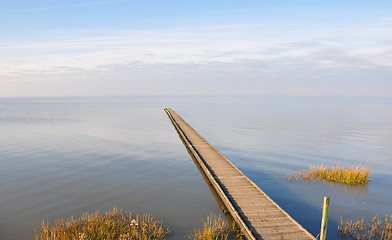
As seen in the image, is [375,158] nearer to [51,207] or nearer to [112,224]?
[112,224]

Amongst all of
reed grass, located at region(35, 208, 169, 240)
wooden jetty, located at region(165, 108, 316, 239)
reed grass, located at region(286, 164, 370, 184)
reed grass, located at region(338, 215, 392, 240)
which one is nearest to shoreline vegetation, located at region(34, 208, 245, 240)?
reed grass, located at region(35, 208, 169, 240)

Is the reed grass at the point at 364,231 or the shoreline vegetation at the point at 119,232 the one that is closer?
the shoreline vegetation at the point at 119,232

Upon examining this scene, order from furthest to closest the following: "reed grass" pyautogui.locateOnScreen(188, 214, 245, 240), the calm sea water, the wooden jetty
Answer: the calm sea water < "reed grass" pyautogui.locateOnScreen(188, 214, 245, 240) < the wooden jetty

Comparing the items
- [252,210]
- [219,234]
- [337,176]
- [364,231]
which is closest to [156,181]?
[219,234]

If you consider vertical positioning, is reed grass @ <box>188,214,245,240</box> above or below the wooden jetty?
below

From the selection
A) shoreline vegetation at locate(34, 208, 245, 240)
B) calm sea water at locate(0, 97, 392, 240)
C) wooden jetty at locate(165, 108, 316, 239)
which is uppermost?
wooden jetty at locate(165, 108, 316, 239)

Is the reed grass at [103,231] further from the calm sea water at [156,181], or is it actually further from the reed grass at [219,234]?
the reed grass at [219,234]

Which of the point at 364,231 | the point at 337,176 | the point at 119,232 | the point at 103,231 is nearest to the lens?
the point at 103,231

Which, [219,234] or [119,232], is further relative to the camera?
[219,234]

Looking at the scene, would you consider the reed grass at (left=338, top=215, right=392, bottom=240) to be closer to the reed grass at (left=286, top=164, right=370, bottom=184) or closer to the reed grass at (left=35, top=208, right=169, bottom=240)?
the reed grass at (left=286, top=164, right=370, bottom=184)

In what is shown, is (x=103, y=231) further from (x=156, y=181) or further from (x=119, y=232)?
(x=156, y=181)

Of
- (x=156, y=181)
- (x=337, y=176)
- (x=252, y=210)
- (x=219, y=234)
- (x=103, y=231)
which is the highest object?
(x=252, y=210)

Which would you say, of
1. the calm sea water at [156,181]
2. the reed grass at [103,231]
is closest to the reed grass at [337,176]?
the calm sea water at [156,181]

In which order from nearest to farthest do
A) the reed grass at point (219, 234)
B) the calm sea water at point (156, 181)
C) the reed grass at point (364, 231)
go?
1. the reed grass at point (219, 234)
2. the reed grass at point (364, 231)
3. the calm sea water at point (156, 181)
